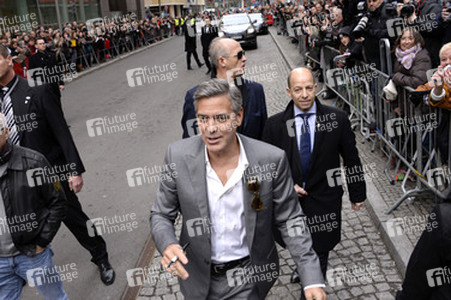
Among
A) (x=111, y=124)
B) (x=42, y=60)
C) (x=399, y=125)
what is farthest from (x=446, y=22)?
(x=42, y=60)

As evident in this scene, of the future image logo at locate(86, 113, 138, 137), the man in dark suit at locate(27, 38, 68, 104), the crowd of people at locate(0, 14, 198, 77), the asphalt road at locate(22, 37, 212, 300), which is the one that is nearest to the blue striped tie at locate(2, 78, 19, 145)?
the asphalt road at locate(22, 37, 212, 300)

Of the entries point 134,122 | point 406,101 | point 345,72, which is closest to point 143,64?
point 134,122

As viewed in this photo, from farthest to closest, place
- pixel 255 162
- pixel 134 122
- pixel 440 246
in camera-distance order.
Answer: pixel 134 122
pixel 255 162
pixel 440 246

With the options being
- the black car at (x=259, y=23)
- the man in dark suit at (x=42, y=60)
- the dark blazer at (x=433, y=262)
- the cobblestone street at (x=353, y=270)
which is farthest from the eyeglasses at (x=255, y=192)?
the black car at (x=259, y=23)

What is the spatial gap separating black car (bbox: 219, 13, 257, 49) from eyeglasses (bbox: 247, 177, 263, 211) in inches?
782

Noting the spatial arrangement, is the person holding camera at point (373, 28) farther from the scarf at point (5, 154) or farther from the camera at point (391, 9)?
the scarf at point (5, 154)

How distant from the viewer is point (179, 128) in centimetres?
968

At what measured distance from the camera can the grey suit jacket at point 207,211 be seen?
7.85 ft

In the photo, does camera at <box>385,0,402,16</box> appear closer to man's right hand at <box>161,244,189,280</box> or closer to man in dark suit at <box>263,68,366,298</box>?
man in dark suit at <box>263,68,366,298</box>

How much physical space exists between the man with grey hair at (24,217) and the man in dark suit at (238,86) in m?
1.36

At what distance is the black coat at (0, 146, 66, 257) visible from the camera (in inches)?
119

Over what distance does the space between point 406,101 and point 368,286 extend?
239cm

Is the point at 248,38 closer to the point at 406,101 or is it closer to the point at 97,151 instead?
the point at 97,151

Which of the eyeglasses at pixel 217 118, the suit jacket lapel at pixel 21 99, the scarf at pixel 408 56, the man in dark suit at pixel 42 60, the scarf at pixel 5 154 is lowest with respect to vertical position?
the man in dark suit at pixel 42 60
